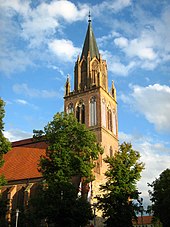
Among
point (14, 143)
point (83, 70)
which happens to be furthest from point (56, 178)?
point (83, 70)

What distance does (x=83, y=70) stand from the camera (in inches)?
2029

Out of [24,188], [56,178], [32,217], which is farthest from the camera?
[24,188]

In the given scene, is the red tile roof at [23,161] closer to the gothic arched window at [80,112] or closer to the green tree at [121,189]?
the gothic arched window at [80,112]

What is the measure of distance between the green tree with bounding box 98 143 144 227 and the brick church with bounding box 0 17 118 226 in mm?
9690

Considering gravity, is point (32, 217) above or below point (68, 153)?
below

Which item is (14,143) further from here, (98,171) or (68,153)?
(68,153)

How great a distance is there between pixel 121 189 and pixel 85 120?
73.5 feet

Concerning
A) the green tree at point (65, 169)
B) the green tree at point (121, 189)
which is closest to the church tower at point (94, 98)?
the green tree at point (65, 169)

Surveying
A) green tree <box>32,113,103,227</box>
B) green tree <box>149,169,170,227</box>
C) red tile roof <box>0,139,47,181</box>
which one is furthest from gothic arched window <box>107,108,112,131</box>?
green tree <box>32,113,103,227</box>

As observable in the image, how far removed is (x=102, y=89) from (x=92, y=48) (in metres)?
8.62

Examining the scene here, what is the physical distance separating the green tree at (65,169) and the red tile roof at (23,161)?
35.9ft

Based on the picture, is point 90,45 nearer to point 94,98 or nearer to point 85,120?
point 94,98

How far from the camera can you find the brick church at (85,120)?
37.9 meters

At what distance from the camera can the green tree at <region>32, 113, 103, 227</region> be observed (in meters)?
23.9
